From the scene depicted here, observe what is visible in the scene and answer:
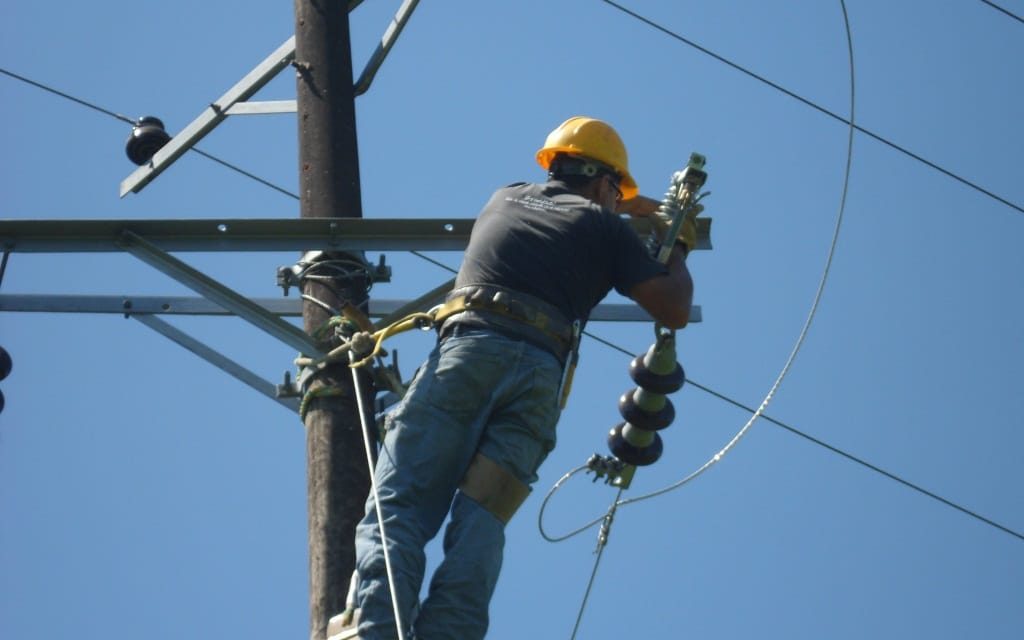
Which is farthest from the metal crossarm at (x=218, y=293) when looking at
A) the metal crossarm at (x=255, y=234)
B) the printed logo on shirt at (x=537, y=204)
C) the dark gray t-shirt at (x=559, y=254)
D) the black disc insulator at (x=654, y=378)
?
the black disc insulator at (x=654, y=378)

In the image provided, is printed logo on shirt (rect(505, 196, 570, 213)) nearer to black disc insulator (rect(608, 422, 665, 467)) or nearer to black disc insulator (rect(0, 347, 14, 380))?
black disc insulator (rect(608, 422, 665, 467))

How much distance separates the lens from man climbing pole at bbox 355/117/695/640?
621 centimetres

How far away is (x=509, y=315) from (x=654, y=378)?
121cm

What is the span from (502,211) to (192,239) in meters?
1.53

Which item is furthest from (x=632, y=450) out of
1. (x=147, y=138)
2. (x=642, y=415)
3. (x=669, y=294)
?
(x=147, y=138)

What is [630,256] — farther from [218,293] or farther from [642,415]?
[218,293]

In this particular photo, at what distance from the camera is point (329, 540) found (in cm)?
701

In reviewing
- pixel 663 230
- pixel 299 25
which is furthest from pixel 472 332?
pixel 299 25

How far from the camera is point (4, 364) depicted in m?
8.05

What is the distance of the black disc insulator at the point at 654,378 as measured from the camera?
7.74 meters

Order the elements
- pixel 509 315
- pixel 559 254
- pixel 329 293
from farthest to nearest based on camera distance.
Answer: pixel 329 293 → pixel 559 254 → pixel 509 315

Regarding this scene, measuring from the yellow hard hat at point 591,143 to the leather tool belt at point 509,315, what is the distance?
2.41ft

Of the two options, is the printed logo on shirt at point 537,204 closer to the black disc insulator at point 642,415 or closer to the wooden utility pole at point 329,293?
the wooden utility pole at point 329,293

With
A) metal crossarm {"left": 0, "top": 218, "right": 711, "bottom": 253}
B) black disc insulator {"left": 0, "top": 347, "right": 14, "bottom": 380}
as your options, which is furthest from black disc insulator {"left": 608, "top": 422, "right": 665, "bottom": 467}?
black disc insulator {"left": 0, "top": 347, "right": 14, "bottom": 380}
